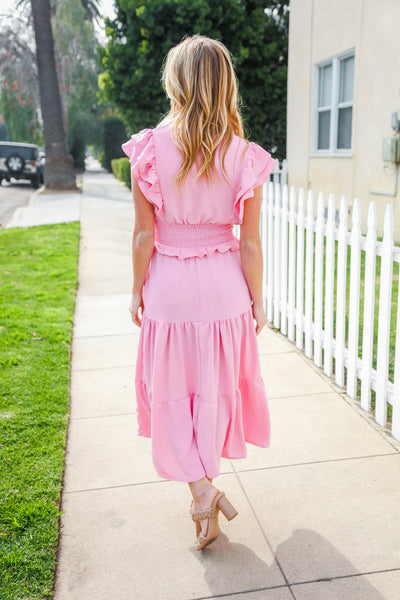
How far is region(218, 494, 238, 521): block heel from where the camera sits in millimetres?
2430

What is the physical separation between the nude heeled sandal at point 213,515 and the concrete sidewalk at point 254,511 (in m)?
0.07

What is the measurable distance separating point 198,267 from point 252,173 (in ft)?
1.42

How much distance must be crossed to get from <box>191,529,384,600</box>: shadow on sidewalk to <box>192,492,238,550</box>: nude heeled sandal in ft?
0.23

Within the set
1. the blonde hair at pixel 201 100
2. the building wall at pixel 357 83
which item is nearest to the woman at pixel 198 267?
the blonde hair at pixel 201 100

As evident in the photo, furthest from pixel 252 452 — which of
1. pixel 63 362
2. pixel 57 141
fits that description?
pixel 57 141

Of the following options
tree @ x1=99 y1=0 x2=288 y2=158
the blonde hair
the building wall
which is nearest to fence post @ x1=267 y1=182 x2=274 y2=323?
the blonde hair

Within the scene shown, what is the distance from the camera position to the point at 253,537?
8.44 ft

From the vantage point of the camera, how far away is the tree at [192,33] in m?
14.3

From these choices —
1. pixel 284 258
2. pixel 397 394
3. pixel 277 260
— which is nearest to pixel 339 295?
pixel 397 394

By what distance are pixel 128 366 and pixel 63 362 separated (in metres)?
0.53

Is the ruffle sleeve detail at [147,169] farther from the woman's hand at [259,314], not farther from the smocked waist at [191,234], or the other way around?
the woman's hand at [259,314]

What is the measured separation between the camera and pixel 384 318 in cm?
346

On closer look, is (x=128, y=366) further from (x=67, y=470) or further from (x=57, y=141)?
(x=57, y=141)

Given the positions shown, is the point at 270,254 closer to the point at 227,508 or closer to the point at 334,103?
the point at 227,508
